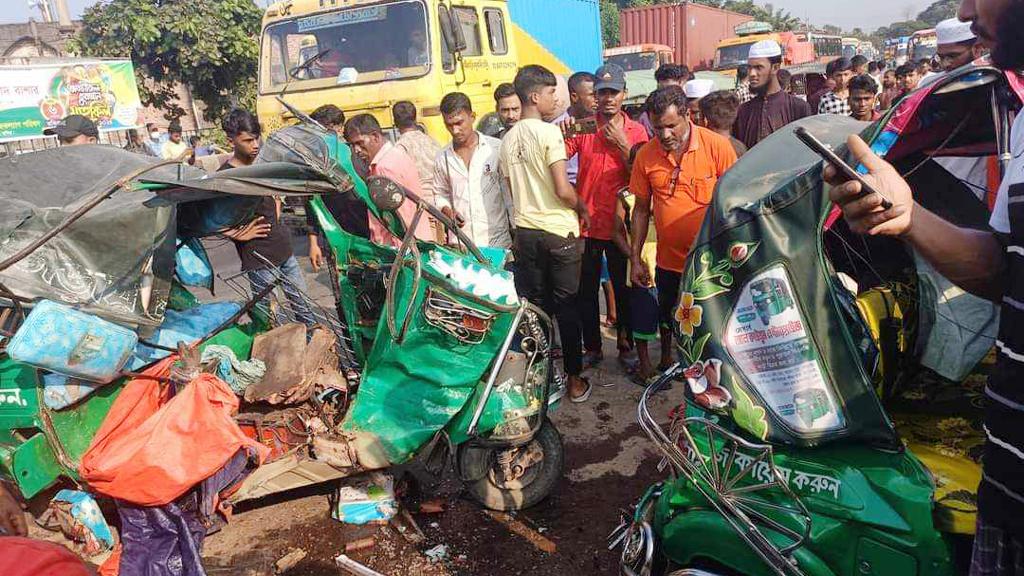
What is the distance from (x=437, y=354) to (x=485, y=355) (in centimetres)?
21

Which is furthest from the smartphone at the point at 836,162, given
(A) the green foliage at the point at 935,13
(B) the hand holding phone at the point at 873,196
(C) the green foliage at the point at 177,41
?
(A) the green foliage at the point at 935,13

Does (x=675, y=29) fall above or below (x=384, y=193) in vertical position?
above

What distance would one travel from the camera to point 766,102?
5020mm

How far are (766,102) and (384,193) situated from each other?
348 cm

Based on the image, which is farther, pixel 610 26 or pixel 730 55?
pixel 610 26

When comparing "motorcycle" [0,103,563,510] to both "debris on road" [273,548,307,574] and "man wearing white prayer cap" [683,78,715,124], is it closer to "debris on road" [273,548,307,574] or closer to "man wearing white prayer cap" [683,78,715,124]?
"debris on road" [273,548,307,574]

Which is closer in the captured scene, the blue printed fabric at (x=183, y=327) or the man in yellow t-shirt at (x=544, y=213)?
the blue printed fabric at (x=183, y=327)

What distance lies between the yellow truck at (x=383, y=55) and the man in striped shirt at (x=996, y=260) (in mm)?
6057

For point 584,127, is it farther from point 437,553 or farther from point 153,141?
point 153,141

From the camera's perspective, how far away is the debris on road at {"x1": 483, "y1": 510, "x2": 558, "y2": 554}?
115 inches

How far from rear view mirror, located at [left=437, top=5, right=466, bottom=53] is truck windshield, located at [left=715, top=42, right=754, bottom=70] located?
14.0 meters

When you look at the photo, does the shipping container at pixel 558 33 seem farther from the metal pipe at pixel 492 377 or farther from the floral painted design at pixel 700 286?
the floral painted design at pixel 700 286

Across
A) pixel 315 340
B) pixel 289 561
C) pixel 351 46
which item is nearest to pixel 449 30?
pixel 351 46

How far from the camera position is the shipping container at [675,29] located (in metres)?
20.8
